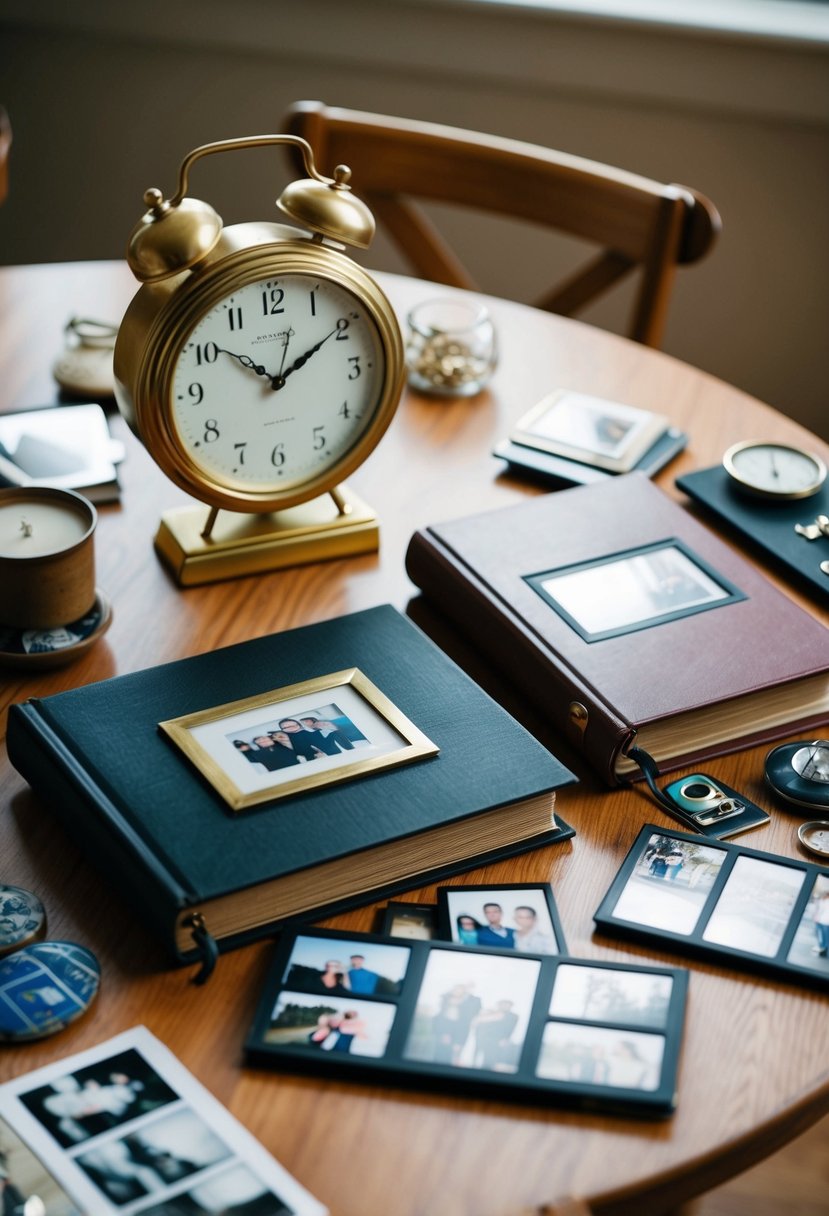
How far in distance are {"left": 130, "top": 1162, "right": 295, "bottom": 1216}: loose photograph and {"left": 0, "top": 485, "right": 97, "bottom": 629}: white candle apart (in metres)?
0.52

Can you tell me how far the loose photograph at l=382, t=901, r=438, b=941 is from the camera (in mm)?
892

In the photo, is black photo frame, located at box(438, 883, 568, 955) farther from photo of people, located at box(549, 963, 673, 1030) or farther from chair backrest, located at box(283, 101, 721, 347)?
chair backrest, located at box(283, 101, 721, 347)

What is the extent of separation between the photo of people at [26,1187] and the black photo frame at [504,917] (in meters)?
0.28

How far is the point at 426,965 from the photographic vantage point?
0.85 meters

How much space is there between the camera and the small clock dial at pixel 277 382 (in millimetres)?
1148

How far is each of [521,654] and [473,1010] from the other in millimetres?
352

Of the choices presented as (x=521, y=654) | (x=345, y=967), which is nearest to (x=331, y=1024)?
(x=345, y=967)

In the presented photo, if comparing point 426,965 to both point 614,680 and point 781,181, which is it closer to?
point 614,680

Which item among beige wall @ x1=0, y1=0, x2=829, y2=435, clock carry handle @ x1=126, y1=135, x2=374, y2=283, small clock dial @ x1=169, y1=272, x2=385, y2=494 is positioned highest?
clock carry handle @ x1=126, y1=135, x2=374, y2=283

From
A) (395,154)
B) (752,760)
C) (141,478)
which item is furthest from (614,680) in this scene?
(395,154)

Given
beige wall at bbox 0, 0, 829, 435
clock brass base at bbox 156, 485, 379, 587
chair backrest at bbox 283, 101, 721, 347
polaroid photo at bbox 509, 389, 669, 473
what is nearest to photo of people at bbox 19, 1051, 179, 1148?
clock brass base at bbox 156, 485, 379, 587

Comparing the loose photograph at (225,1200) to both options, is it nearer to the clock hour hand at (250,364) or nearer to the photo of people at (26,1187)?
the photo of people at (26,1187)

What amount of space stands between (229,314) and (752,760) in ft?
1.84

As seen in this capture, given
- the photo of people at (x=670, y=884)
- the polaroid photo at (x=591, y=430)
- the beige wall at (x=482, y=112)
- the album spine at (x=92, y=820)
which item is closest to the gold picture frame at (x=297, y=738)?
the album spine at (x=92, y=820)
